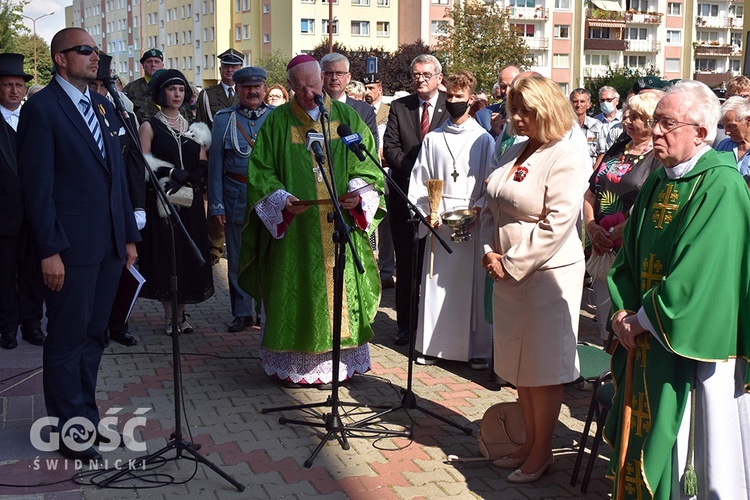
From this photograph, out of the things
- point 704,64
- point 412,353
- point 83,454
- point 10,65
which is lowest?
point 83,454

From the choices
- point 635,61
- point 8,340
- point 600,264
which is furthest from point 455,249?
point 635,61

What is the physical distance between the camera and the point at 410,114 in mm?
8102

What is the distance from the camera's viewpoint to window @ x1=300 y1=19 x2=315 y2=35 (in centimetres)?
7631

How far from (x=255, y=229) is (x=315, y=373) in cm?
110

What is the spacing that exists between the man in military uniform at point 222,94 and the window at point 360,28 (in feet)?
222

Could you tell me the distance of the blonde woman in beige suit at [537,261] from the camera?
16.0 feet

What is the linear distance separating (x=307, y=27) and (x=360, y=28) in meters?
4.27

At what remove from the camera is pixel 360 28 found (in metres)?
77.5

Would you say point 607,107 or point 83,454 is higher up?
point 607,107

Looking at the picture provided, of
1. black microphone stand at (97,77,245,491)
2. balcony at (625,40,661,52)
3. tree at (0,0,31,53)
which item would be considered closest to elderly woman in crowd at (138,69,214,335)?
black microphone stand at (97,77,245,491)

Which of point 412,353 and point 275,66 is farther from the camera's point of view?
point 275,66

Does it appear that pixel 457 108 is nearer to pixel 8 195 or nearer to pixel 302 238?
pixel 302 238

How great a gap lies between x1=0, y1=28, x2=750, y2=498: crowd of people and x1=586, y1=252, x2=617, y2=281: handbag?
0.08 ft

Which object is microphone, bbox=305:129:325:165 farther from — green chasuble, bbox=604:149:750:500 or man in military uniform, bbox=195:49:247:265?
man in military uniform, bbox=195:49:247:265
